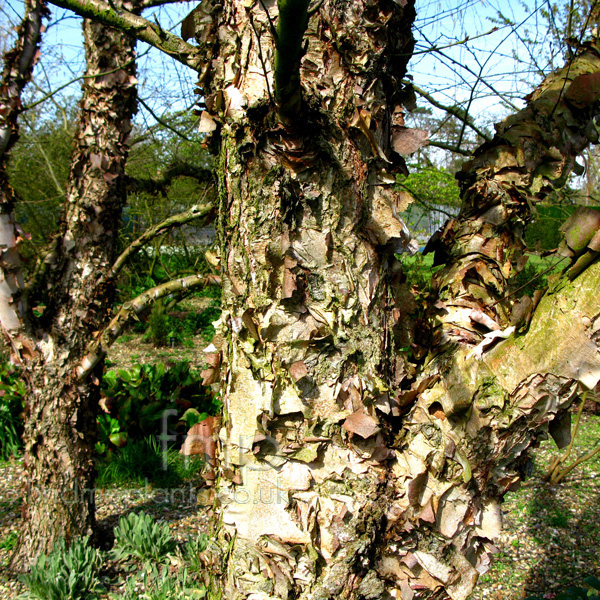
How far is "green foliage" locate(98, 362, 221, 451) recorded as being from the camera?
Answer: 161 inches

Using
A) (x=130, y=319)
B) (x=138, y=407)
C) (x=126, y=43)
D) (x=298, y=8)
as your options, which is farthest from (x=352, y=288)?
(x=138, y=407)

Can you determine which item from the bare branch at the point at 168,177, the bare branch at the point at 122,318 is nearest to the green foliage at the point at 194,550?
the bare branch at the point at 122,318

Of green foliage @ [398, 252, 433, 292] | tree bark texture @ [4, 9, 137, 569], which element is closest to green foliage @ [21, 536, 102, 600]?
tree bark texture @ [4, 9, 137, 569]

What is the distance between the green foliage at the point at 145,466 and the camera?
12.0 feet

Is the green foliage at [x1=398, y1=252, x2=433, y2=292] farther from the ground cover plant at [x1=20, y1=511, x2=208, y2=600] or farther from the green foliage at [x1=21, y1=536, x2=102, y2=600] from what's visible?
the green foliage at [x1=21, y1=536, x2=102, y2=600]

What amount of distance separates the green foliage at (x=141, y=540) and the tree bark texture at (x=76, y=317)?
8.4 inches

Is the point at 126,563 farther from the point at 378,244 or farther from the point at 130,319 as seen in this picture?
the point at 378,244

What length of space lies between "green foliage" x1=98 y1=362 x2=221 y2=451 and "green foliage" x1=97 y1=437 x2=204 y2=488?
0.20 metres

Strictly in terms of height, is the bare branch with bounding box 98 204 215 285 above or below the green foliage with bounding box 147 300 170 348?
below

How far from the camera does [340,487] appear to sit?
1.00 metres

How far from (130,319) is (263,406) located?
1703 millimetres

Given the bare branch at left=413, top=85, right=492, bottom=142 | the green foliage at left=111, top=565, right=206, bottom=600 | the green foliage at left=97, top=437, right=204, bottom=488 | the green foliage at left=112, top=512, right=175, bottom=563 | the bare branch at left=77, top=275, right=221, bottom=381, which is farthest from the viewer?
the green foliage at left=97, top=437, right=204, bottom=488

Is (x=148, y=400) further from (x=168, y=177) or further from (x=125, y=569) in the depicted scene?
(x=168, y=177)

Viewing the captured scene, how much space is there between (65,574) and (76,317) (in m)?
1.31
